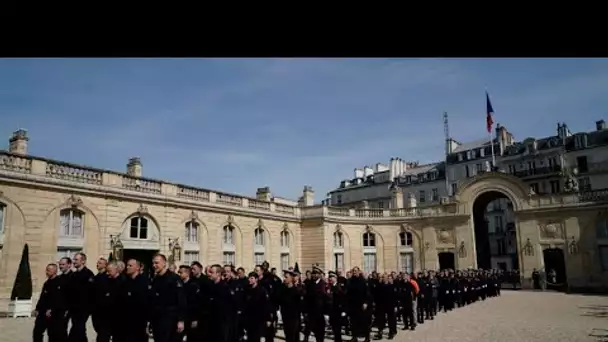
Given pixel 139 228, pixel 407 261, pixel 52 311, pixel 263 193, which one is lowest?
pixel 407 261

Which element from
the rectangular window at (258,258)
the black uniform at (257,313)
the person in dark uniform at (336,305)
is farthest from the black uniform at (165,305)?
the rectangular window at (258,258)

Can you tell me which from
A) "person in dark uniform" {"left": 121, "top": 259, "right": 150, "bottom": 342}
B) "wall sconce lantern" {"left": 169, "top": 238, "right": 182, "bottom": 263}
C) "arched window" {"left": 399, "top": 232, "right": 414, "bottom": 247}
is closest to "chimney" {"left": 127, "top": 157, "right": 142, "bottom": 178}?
"wall sconce lantern" {"left": 169, "top": 238, "right": 182, "bottom": 263}

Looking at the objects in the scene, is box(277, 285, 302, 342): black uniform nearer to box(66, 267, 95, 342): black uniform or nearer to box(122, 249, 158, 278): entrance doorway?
box(66, 267, 95, 342): black uniform

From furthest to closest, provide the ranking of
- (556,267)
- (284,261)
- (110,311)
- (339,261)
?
1. (556,267)
2. (339,261)
3. (284,261)
4. (110,311)

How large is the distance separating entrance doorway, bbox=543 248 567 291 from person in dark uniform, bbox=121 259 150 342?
105 ft

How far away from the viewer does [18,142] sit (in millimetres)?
18984

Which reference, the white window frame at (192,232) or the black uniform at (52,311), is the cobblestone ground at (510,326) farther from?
the white window frame at (192,232)

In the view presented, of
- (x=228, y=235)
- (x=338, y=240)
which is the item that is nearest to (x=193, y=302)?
(x=228, y=235)

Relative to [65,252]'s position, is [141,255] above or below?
below

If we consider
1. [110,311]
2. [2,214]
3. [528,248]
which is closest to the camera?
[110,311]

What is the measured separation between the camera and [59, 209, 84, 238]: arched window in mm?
18828

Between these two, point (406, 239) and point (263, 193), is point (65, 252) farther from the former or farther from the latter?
point (406, 239)

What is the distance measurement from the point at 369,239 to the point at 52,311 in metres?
29.5
